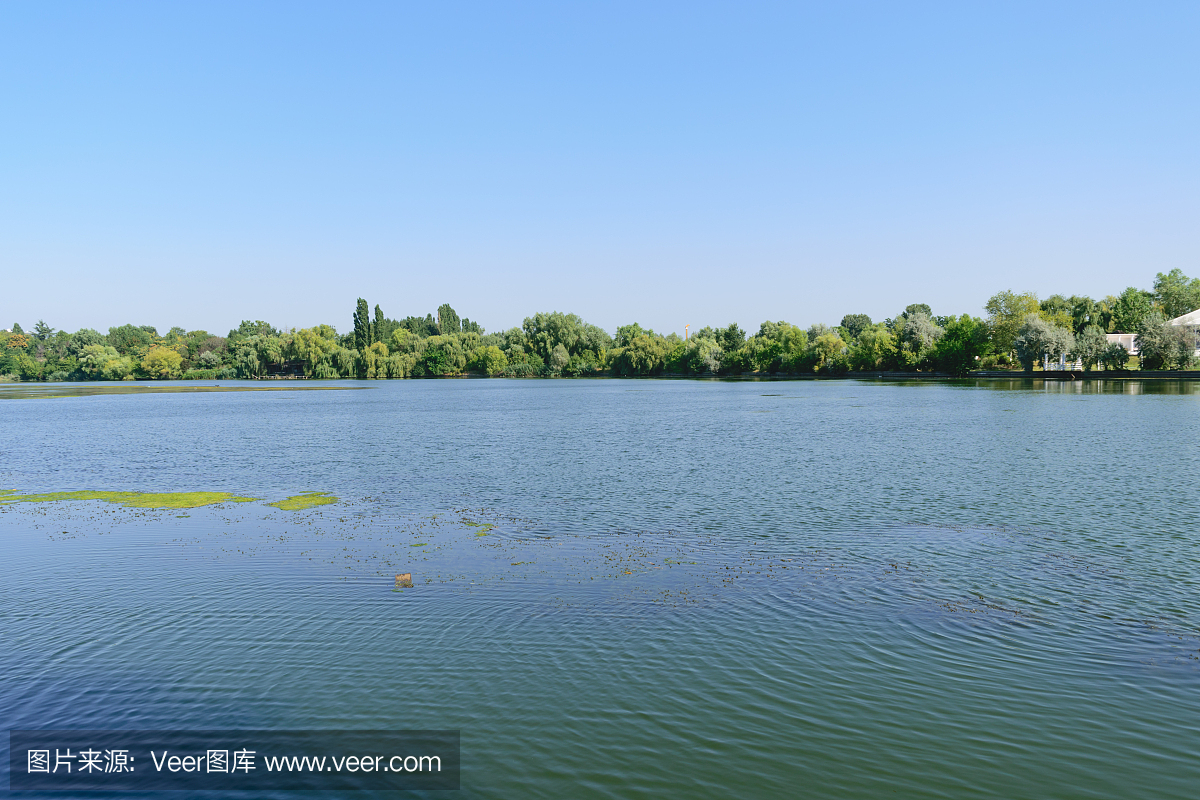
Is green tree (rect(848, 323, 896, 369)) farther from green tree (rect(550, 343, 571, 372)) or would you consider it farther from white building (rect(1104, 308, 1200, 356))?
green tree (rect(550, 343, 571, 372))

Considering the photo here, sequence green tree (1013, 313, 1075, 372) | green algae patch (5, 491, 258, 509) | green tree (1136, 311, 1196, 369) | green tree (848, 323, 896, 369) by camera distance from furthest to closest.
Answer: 1. green tree (848, 323, 896, 369)
2. green tree (1013, 313, 1075, 372)
3. green tree (1136, 311, 1196, 369)
4. green algae patch (5, 491, 258, 509)

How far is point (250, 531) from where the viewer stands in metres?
18.7

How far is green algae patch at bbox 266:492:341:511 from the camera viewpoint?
22.0 meters

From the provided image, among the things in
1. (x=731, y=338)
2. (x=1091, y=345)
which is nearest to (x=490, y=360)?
(x=731, y=338)

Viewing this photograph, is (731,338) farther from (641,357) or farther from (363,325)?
(363,325)

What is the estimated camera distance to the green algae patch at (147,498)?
880 inches

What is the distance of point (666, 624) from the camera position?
38.5 ft

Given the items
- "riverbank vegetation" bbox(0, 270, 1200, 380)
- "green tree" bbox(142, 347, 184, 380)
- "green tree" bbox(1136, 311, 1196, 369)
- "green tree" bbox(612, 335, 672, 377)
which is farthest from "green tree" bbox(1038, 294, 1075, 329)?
"green tree" bbox(142, 347, 184, 380)

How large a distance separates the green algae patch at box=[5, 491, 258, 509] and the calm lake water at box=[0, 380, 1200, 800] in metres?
0.93

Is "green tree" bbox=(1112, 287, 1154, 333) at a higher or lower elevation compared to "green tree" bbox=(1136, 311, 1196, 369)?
higher

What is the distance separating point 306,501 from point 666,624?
15.2 meters

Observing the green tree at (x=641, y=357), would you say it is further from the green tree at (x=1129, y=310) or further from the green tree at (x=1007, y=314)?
the green tree at (x=1129, y=310)

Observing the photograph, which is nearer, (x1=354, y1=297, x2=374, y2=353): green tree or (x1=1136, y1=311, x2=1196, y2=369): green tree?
(x1=1136, y1=311, x2=1196, y2=369): green tree

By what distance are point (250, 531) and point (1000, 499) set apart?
829 inches
